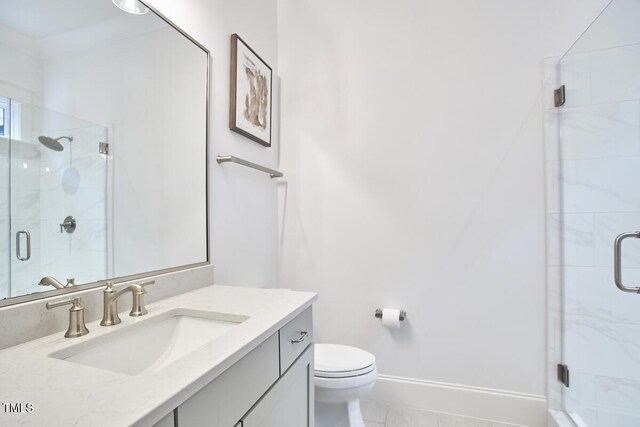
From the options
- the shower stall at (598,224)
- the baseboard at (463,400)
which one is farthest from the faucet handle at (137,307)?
the shower stall at (598,224)

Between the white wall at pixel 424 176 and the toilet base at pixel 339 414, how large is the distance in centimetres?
45

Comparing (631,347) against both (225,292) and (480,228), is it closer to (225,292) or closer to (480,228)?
(480,228)

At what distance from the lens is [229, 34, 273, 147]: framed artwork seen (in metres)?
1.55

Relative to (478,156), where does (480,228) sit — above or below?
below

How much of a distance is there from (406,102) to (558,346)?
1.56 meters

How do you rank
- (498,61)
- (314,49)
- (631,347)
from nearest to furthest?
1. (631,347)
2. (498,61)
3. (314,49)

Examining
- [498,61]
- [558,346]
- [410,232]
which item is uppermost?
[498,61]

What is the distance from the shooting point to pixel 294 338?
1.00 metres

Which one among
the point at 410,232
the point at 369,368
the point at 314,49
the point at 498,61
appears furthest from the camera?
the point at 314,49

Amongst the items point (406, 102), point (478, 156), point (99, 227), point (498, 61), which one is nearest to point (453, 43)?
point (498, 61)

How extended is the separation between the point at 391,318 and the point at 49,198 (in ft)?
5.32

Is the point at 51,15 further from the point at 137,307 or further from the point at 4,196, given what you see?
the point at 137,307

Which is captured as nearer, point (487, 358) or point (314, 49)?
point (487, 358)

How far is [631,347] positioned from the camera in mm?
1341
